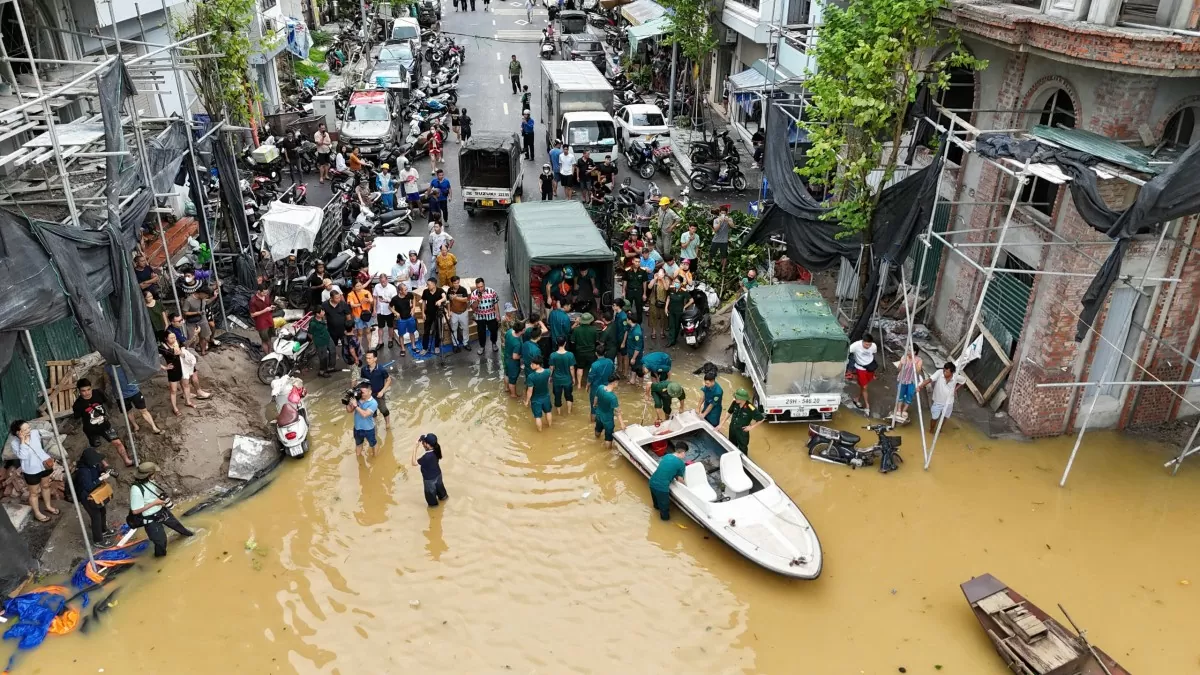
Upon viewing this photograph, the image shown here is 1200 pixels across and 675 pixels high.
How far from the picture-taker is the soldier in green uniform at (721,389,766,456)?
1193 centimetres

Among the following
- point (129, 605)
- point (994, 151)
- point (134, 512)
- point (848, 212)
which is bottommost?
point (129, 605)

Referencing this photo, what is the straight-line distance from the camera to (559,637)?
9.57m

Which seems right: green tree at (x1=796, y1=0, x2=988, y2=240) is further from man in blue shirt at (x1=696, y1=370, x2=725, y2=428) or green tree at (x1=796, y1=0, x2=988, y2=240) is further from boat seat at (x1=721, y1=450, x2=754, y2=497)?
boat seat at (x1=721, y1=450, x2=754, y2=497)

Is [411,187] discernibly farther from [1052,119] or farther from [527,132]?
[1052,119]

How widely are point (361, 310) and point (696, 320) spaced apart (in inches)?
242

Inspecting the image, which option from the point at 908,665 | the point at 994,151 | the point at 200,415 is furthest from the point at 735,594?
the point at 200,415

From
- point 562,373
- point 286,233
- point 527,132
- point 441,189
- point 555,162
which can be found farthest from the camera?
point 527,132

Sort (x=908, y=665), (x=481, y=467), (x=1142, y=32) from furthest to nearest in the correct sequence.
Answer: (x=481, y=467) < (x=1142, y=32) < (x=908, y=665)

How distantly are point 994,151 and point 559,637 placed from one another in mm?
8207

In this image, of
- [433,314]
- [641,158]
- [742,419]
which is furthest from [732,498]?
[641,158]

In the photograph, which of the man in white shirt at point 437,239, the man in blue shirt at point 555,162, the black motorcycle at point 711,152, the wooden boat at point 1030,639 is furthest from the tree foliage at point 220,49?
the wooden boat at point 1030,639

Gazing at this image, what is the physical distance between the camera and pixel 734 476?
11.2 m

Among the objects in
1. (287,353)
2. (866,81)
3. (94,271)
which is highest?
(866,81)

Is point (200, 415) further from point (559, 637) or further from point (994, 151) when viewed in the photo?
point (994, 151)
